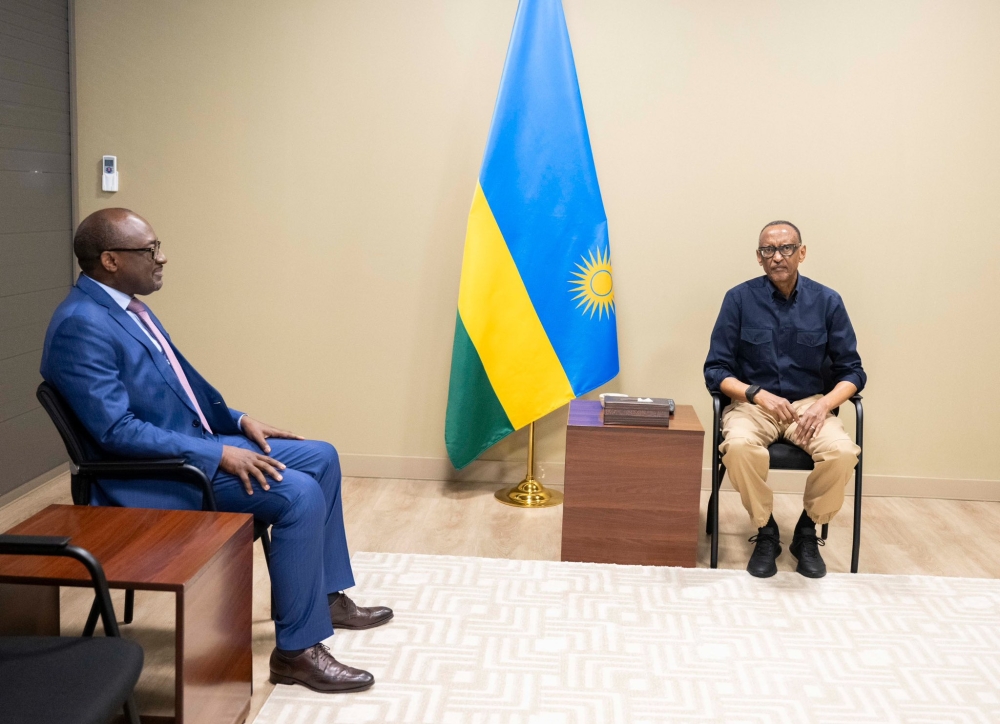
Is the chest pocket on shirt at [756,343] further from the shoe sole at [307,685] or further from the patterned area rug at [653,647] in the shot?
the shoe sole at [307,685]

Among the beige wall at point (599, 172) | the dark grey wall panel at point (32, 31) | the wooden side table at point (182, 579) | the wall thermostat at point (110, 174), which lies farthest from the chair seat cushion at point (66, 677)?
the wall thermostat at point (110, 174)

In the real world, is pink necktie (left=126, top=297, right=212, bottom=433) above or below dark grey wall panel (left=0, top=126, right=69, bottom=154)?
below

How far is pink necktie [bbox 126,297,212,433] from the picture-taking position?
100 inches

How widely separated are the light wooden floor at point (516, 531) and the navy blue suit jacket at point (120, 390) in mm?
631

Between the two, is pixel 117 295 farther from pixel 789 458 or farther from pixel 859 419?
pixel 859 419

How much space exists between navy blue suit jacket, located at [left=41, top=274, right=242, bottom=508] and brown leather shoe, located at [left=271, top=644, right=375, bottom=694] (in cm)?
48

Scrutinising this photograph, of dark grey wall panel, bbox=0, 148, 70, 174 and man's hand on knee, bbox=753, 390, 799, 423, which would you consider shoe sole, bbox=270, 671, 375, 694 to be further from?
dark grey wall panel, bbox=0, 148, 70, 174

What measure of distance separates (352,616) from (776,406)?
166 cm

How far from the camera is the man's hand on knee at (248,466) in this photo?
2412 mm

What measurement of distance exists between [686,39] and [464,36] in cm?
98


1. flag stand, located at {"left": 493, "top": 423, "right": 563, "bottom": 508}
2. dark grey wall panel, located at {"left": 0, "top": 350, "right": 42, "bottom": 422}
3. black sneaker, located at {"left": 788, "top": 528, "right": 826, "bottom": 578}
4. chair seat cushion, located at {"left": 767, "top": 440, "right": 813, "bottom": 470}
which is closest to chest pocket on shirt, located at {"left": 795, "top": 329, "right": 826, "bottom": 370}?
chair seat cushion, located at {"left": 767, "top": 440, "right": 813, "bottom": 470}

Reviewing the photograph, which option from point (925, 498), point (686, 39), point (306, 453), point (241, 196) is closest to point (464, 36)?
point (686, 39)

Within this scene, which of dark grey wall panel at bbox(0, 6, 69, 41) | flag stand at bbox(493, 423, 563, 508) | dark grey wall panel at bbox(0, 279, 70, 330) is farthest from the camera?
flag stand at bbox(493, 423, 563, 508)

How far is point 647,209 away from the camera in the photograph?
4.20 meters
